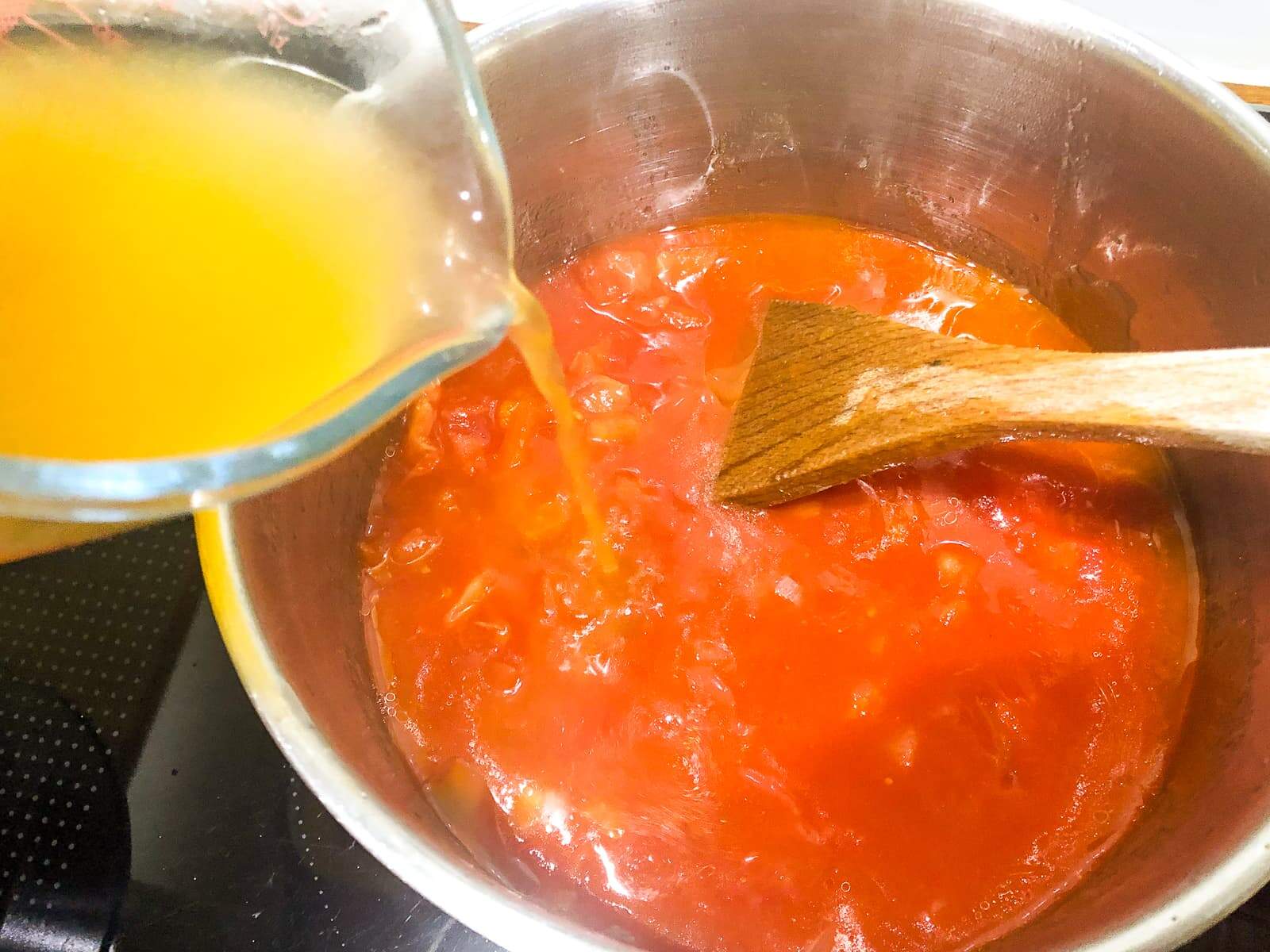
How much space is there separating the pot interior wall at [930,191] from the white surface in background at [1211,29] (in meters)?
0.40

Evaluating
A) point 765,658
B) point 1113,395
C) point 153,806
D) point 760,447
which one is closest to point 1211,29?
point 1113,395

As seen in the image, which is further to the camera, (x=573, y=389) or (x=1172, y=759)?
(x=573, y=389)

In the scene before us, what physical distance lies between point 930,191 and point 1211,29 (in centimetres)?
70

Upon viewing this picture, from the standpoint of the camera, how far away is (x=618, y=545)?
1.49 metres

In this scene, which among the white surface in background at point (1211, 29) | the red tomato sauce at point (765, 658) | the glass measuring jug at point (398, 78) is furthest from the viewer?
the white surface in background at point (1211, 29)

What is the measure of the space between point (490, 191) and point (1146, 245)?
1175 mm

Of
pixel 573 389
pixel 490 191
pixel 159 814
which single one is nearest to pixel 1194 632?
pixel 573 389

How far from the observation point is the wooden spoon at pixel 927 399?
118 cm

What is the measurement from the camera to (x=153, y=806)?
1372 millimetres

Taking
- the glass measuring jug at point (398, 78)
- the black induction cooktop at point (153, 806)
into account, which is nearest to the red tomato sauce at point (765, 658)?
the black induction cooktop at point (153, 806)

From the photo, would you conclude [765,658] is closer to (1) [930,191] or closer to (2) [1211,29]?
(1) [930,191]

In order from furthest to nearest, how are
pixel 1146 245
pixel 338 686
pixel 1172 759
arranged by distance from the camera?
pixel 1146 245 → pixel 1172 759 → pixel 338 686

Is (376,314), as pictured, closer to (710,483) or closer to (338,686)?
(338,686)

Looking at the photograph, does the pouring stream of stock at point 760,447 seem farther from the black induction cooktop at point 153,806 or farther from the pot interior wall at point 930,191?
the pot interior wall at point 930,191
